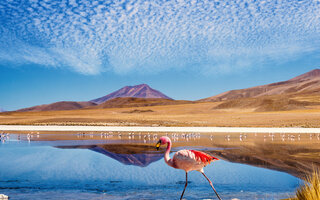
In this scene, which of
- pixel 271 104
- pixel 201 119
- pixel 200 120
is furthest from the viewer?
pixel 271 104

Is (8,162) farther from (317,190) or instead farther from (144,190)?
Answer: (317,190)

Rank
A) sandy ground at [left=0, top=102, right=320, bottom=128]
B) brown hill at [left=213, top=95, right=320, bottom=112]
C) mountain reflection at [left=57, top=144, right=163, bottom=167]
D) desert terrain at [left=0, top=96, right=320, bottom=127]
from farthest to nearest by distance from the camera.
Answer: brown hill at [left=213, top=95, right=320, bottom=112] → desert terrain at [left=0, top=96, right=320, bottom=127] → sandy ground at [left=0, top=102, right=320, bottom=128] → mountain reflection at [left=57, top=144, right=163, bottom=167]

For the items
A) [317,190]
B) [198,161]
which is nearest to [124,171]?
[198,161]

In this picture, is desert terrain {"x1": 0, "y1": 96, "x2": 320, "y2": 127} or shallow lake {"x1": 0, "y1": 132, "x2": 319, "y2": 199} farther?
desert terrain {"x1": 0, "y1": 96, "x2": 320, "y2": 127}

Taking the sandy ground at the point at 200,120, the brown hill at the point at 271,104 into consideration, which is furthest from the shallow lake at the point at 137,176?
the brown hill at the point at 271,104

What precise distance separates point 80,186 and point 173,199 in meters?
2.83

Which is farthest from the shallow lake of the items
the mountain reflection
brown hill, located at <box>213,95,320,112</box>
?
brown hill, located at <box>213,95,320,112</box>

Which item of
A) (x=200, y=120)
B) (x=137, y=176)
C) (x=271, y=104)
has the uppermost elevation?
(x=271, y=104)

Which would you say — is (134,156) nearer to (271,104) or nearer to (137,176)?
(137,176)

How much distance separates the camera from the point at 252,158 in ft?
43.4

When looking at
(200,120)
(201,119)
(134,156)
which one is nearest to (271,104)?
(201,119)

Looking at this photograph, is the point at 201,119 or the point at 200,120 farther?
the point at 201,119

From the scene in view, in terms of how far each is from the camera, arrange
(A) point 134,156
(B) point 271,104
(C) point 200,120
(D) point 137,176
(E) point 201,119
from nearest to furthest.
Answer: (D) point 137,176
(A) point 134,156
(C) point 200,120
(E) point 201,119
(B) point 271,104

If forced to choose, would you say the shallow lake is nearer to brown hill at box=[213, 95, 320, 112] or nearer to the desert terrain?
the desert terrain
